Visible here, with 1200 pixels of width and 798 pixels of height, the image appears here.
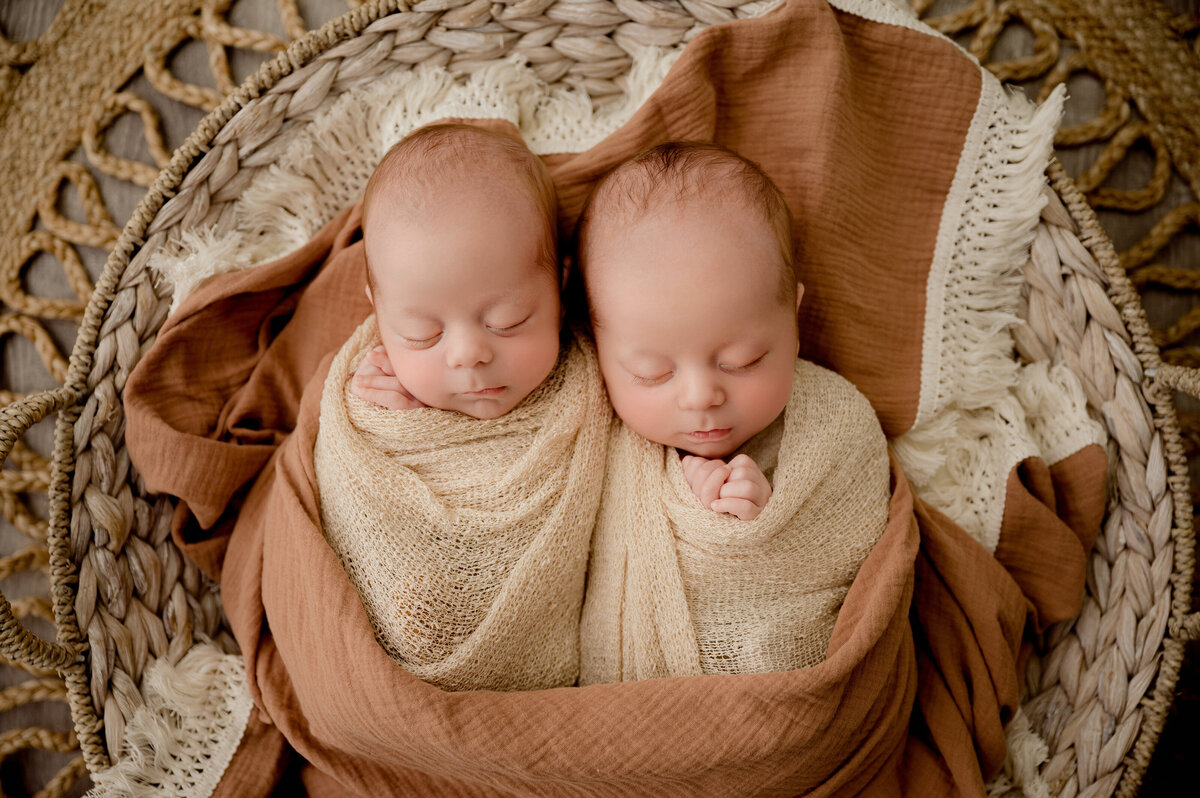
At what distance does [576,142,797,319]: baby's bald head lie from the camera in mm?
1172

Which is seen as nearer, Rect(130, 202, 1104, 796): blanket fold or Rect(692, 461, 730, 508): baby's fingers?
Rect(130, 202, 1104, 796): blanket fold

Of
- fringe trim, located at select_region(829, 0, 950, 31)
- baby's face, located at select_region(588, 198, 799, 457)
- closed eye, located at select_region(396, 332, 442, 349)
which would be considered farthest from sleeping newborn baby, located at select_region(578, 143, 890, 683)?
fringe trim, located at select_region(829, 0, 950, 31)

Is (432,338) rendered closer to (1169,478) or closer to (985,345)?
(985,345)

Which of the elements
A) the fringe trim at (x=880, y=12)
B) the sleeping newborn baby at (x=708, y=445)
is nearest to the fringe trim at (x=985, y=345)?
the fringe trim at (x=880, y=12)

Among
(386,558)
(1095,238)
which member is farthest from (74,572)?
(1095,238)

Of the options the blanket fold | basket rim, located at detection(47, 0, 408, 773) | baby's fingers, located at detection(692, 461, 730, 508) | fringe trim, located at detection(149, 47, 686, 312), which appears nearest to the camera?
the blanket fold

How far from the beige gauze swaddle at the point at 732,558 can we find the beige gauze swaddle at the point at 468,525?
0.17ft

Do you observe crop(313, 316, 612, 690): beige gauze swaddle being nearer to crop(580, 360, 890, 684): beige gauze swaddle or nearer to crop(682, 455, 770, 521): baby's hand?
crop(580, 360, 890, 684): beige gauze swaddle

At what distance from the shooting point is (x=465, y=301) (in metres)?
1.15

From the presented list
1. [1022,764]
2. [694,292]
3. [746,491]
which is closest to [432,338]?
[694,292]

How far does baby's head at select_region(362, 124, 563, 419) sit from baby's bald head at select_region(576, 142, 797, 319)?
85mm

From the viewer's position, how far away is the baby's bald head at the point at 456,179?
1.17 metres

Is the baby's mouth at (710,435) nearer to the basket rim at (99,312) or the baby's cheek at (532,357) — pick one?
the baby's cheek at (532,357)

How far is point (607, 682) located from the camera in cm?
126
